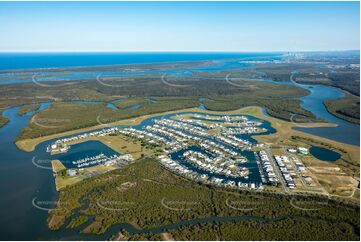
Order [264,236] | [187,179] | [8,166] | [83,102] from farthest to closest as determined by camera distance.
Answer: [83,102] → [8,166] → [187,179] → [264,236]

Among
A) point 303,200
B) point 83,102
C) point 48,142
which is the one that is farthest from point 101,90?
point 303,200

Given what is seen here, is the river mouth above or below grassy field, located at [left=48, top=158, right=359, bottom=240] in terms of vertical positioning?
above

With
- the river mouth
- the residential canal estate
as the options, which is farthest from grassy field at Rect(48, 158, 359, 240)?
the river mouth

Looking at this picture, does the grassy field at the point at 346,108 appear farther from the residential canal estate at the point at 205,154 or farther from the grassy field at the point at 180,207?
the grassy field at the point at 180,207

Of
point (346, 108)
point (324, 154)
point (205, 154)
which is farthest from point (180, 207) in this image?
point (346, 108)

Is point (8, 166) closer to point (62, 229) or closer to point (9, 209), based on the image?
point (9, 209)

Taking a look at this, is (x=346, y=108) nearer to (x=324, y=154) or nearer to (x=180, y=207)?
(x=324, y=154)

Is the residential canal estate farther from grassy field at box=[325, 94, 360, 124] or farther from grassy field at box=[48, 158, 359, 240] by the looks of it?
grassy field at box=[325, 94, 360, 124]
